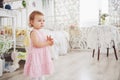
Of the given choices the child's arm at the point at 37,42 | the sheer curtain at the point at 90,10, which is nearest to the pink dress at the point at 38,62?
the child's arm at the point at 37,42

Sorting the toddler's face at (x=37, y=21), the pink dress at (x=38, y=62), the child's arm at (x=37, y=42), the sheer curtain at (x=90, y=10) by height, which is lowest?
the pink dress at (x=38, y=62)

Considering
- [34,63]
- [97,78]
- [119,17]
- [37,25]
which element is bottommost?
[97,78]

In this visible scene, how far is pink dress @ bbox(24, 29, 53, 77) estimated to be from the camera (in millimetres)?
1581

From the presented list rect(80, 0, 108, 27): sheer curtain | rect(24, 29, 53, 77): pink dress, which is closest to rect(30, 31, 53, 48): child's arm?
rect(24, 29, 53, 77): pink dress

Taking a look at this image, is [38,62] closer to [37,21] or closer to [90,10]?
[37,21]

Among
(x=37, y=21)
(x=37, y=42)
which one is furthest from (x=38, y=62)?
(x=37, y=21)

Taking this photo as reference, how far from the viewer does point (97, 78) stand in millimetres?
2143

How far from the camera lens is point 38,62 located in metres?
1.59

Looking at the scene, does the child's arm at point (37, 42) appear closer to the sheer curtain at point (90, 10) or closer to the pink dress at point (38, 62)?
the pink dress at point (38, 62)

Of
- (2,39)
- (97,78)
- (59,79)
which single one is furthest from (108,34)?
(2,39)

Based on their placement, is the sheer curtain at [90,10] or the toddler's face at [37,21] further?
the sheer curtain at [90,10]

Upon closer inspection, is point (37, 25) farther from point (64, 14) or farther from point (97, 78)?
point (64, 14)

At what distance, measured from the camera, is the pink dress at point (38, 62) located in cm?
158

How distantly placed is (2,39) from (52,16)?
2975 millimetres
